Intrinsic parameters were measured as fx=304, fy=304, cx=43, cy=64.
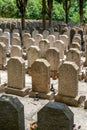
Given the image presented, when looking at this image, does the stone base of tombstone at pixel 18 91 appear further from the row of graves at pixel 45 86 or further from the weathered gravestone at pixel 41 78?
the weathered gravestone at pixel 41 78

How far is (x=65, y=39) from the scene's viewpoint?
14.4 m

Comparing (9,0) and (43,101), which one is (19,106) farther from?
(9,0)

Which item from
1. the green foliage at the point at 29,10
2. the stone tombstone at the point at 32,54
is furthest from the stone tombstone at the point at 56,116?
the green foliage at the point at 29,10

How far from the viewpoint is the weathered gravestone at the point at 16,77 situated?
28.1 feet

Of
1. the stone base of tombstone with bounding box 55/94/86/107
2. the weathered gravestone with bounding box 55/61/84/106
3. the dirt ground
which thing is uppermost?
the weathered gravestone with bounding box 55/61/84/106

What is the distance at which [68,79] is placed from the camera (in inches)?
318

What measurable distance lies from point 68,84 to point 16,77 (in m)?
1.57

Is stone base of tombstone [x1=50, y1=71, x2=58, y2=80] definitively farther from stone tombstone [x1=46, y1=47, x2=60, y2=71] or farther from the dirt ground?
the dirt ground

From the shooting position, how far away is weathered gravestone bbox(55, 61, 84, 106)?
7984 millimetres

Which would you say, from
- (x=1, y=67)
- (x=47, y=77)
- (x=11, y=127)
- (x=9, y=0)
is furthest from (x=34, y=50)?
(x=9, y=0)

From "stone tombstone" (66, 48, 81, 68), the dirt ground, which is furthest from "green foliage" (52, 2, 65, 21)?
the dirt ground

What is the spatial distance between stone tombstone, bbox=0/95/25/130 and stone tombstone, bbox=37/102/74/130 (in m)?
0.40

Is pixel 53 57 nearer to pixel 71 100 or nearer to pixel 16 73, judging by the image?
pixel 16 73

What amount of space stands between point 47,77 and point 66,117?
360 centimetres
